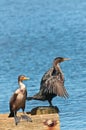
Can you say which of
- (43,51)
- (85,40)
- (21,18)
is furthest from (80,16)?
(43,51)

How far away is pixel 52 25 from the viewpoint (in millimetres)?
46219

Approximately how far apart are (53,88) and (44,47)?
70.0ft

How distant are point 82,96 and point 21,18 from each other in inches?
1139

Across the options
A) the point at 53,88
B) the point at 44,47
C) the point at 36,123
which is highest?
the point at 44,47

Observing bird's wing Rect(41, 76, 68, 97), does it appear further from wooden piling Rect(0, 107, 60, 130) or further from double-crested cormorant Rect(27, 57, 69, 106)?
wooden piling Rect(0, 107, 60, 130)

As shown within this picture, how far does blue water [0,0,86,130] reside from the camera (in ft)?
71.1

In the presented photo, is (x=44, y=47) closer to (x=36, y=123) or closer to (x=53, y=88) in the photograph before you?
(x=53, y=88)

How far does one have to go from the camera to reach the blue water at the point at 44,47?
71.1ft

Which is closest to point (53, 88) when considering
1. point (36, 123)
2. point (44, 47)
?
point (36, 123)

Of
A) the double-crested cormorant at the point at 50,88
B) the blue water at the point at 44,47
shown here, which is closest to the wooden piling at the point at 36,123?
the double-crested cormorant at the point at 50,88

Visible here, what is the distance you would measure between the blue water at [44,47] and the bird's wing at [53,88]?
129 inches

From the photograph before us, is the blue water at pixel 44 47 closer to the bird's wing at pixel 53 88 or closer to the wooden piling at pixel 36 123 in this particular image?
the bird's wing at pixel 53 88

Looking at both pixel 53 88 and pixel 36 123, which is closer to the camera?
pixel 36 123

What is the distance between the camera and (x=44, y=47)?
35.9m
